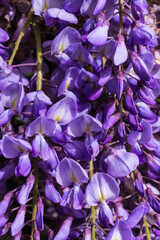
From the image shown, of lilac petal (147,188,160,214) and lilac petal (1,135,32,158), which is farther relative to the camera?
lilac petal (147,188,160,214)

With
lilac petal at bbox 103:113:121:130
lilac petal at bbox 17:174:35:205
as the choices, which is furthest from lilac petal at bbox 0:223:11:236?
lilac petal at bbox 103:113:121:130

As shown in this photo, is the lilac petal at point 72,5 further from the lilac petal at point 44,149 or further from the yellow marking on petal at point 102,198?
the yellow marking on petal at point 102,198

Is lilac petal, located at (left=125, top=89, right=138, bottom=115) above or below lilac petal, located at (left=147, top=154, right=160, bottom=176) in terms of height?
above

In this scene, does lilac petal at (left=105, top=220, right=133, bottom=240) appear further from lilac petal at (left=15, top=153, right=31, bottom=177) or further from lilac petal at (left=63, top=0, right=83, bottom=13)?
lilac petal at (left=63, top=0, right=83, bottom=13)

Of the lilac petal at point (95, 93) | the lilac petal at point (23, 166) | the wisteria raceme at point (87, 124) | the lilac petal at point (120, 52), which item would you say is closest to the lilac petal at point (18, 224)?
the wisteria raceme at point (87, 124)

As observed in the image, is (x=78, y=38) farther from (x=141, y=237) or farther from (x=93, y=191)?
(x=141, y=237)

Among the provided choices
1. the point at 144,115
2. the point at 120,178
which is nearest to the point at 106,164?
the point at 120,178

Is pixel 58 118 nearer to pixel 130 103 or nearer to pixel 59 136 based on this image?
pixel 59 136
